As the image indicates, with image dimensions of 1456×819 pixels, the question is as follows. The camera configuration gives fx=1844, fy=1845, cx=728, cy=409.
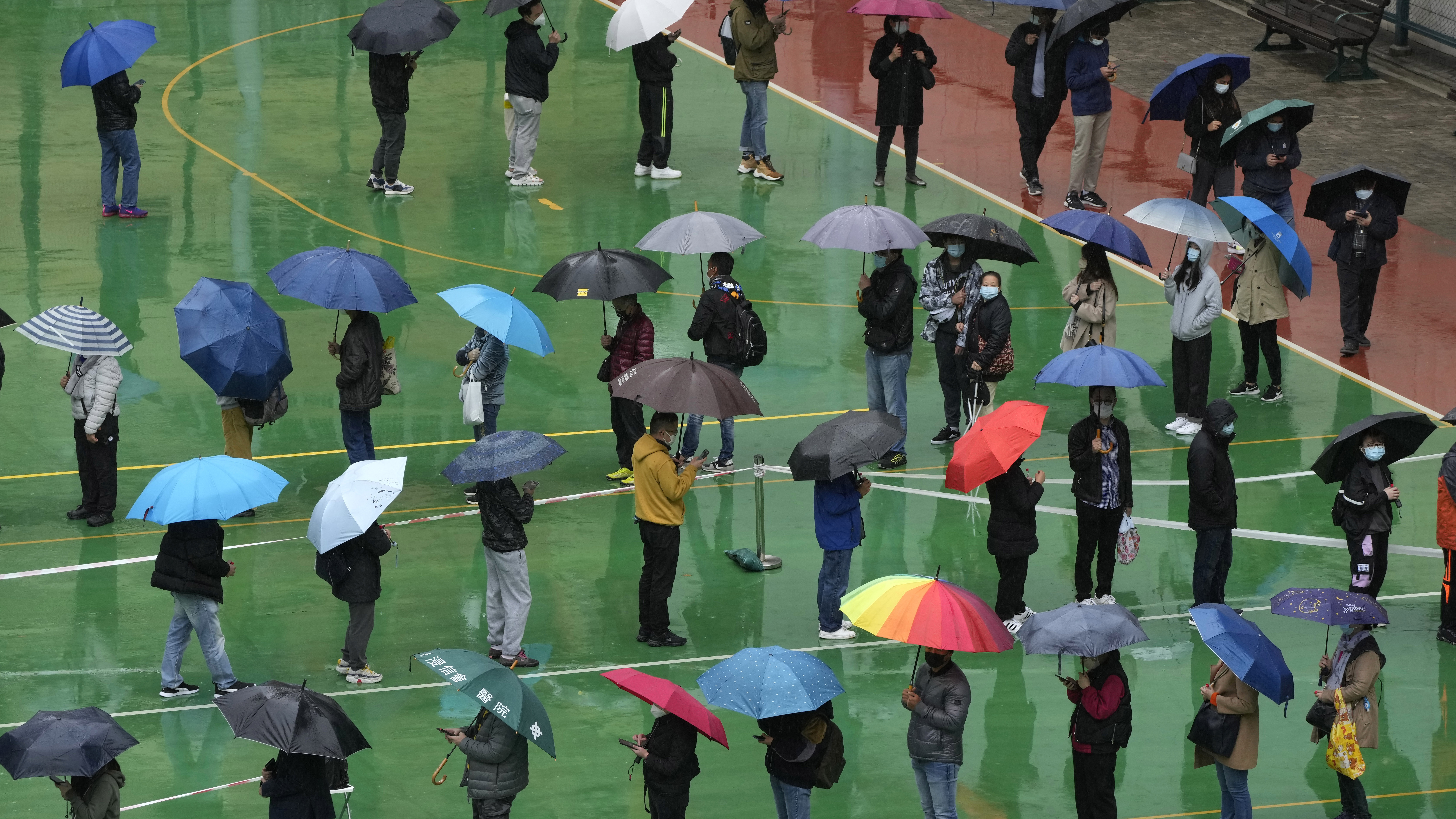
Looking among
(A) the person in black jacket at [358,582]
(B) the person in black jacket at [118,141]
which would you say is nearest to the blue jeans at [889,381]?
(A) the person in black jacket at [358,582]

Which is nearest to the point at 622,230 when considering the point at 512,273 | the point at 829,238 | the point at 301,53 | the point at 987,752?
the point at 512,273

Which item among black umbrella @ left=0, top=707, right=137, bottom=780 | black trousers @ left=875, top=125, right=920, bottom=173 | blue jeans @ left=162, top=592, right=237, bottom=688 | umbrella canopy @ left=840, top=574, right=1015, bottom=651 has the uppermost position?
umbrella canopy @ left=840, top=574, right=1015, bottom=651

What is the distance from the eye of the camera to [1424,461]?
17406 mm

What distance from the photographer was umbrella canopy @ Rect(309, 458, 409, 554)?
1242 cm

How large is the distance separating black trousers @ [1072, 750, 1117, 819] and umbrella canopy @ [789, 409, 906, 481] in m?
2.84

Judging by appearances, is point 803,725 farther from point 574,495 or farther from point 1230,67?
point 1230,67

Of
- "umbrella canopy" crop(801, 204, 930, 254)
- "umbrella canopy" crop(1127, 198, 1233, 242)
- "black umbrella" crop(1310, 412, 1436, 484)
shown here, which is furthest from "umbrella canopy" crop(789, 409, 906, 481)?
"umbrella canopy" crop(1127, 198, 1233, 242)

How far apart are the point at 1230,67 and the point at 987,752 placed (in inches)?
→ 454

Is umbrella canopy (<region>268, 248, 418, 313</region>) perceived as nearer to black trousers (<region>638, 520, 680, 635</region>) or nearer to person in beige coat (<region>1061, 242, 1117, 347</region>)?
black trousers (<region>638, 520, 680, 635</region>)

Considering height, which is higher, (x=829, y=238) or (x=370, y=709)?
(x=829, y=238)

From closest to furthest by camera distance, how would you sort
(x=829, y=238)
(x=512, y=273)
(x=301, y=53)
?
(x=829, y=238)
(x=512, y=273)
(x=301, y=53)

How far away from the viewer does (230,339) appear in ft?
49.0

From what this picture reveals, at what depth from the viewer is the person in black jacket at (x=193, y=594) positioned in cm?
1248

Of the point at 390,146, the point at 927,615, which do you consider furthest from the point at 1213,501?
the point at 390,146
